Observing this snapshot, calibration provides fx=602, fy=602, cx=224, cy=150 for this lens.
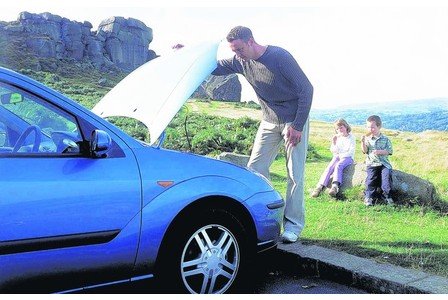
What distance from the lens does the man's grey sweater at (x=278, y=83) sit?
17.5 ft

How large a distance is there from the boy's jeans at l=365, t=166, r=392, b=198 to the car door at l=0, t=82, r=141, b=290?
4576 millimetres

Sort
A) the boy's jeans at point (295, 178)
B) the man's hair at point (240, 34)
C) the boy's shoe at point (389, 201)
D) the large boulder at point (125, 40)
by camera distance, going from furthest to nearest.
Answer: the large boulder at point (125, 40) → the boy's shoe at point (389, 201) → the boy's jeans at point (295, 178) → the man's hair at point (240, 34)

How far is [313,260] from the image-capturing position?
4.88 metres

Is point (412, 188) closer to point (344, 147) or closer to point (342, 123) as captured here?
point (344, 147)

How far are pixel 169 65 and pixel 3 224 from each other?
251 centimetres

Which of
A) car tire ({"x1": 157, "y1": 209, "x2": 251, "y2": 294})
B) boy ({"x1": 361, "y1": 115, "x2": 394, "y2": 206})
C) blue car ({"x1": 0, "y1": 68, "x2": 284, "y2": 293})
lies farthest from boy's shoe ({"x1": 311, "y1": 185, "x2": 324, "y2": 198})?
car tire ({"x1": 157, "y1": 209, "x2": 251, "y2": 294})

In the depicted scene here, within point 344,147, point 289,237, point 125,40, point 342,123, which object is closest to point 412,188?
point 344,147

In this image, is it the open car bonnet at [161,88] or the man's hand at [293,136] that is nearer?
the open car bonnet at [161,88]

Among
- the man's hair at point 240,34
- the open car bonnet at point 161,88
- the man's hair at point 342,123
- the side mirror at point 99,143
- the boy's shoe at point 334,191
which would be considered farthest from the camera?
the man's hair at point 342,123

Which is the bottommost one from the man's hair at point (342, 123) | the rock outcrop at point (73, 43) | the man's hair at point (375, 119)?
the man's hair at point (342, 123)

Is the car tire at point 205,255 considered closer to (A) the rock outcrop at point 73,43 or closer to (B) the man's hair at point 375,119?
(B) the man's hair at point 375,119

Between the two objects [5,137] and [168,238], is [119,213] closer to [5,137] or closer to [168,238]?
[168,238]

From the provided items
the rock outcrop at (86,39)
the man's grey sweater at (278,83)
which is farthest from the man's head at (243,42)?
the rock outcrop at (86,39)

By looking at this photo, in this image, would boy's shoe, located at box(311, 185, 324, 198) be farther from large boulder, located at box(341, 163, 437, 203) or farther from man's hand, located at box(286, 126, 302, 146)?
man's hand, located at box(286, 126, 302, 146)
